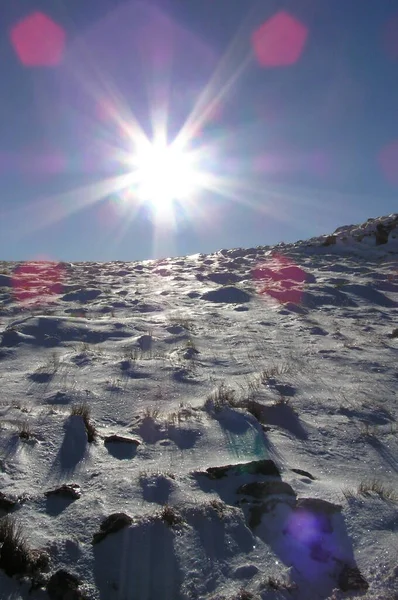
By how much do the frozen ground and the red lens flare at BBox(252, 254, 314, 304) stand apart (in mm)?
2708

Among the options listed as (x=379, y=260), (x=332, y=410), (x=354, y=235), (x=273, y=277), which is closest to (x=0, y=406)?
(x=332, y=410)

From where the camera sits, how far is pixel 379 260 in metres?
18.8

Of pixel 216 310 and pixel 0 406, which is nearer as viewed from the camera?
pixel 0 406

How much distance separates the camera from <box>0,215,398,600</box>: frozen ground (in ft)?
10.8

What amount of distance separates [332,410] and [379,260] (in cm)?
1442

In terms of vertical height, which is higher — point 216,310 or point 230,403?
point 216,310

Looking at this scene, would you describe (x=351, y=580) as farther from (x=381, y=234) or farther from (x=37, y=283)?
(x=381, y=234)

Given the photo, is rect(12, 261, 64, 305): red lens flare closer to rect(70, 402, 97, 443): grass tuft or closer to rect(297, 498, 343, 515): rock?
rect(70, 402, 97, 443): grass tuft

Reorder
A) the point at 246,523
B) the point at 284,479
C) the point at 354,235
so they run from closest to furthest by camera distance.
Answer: the point at 246,523 < the point at 284,479 < the point at 354,235

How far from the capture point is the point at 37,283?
48.8ft

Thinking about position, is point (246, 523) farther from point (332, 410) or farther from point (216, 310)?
point (216, 310)

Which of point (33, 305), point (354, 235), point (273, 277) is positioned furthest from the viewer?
point (354, 235)

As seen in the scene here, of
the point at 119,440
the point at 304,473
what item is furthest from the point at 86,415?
the point at 304,473

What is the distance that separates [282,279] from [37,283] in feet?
26.5
